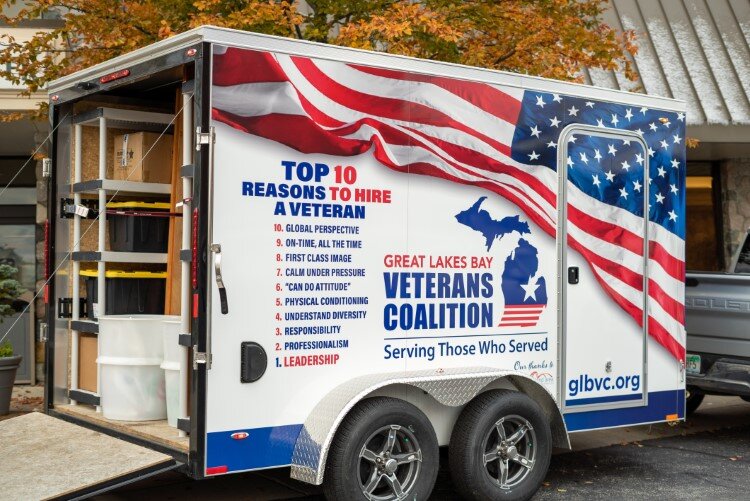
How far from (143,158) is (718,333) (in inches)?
190

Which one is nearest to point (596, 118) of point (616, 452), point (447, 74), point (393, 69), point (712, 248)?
point (447, 74)

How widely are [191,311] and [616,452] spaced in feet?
13.8

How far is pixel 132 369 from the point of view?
592cm

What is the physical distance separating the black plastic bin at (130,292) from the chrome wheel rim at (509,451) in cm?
243

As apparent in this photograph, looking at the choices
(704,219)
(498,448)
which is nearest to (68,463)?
(498,448)

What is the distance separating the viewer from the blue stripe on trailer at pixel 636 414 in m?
6.48

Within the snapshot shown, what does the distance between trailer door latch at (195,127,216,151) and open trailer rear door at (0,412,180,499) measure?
1.65m

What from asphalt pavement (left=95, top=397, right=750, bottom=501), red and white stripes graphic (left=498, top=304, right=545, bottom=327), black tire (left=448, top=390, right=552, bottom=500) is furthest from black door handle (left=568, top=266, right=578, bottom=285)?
asphalt pavement (left=95, top=397, right=750, bottom=501)

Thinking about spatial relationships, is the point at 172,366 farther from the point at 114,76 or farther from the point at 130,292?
the point at 114,76

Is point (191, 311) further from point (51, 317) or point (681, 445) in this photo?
point (681, 445)

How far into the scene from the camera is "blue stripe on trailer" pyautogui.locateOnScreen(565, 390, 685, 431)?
6.48 metres

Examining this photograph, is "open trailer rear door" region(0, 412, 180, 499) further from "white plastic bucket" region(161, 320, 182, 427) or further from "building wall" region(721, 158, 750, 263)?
"building wall" region(721, 158, 750, 263)

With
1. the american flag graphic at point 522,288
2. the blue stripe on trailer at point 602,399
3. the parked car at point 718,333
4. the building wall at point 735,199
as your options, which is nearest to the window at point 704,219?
the building wall at point 735,199

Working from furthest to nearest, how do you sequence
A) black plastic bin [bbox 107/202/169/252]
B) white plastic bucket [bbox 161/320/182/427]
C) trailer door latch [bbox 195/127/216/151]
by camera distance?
black plastic bin [bbox 107/202/169/252]
white plastic bucket [bbox 161/320/182/427]
trailer door latch [bbox 195/127/216/151]
